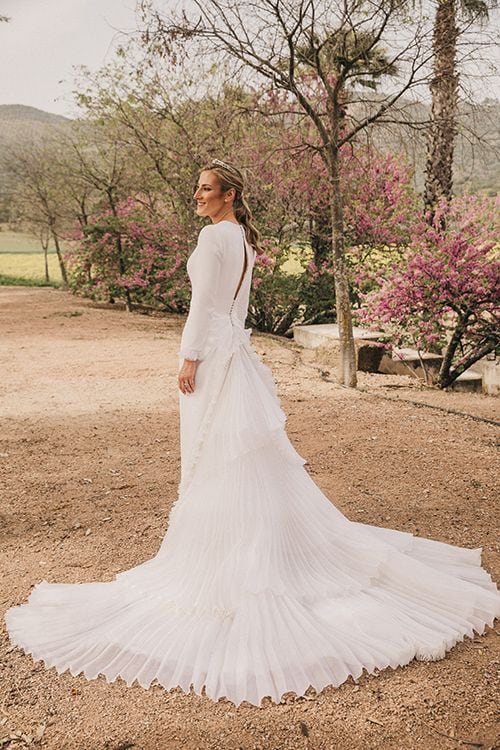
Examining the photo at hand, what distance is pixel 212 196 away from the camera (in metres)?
2.99

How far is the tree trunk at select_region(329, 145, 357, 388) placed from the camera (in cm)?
788

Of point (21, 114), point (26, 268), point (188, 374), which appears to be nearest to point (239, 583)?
point (188, 374)

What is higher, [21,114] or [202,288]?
[21,114]

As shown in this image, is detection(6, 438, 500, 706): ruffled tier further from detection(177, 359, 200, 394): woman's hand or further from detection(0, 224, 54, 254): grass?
detection(0, 224, 54, 254): grass

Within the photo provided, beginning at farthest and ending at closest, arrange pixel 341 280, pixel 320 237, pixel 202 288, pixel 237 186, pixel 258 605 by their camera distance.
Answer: pixel 320 237, pixel 341 280, pixel 237 186, pixel 202 288, pixel 258 605

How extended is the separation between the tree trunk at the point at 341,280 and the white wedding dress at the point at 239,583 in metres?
5.13

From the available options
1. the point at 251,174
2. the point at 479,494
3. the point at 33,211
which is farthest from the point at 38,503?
Answer: the point at 33,211

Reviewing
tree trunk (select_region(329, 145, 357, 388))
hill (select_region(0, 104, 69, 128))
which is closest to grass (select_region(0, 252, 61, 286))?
tree trunk (select_region(329, 145, 357, 388))

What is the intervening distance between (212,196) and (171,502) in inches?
95.1

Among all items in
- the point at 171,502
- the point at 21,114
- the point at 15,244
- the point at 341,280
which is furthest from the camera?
the point at 21,114

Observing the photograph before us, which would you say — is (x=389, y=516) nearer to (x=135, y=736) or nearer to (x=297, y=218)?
(x=135, y=736)

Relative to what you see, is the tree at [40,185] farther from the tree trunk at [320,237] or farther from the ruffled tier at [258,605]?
the ruffled tier at [258,605]

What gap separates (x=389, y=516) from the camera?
4.36 meters

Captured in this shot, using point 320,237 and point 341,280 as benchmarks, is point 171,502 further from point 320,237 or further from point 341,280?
point 320,237
